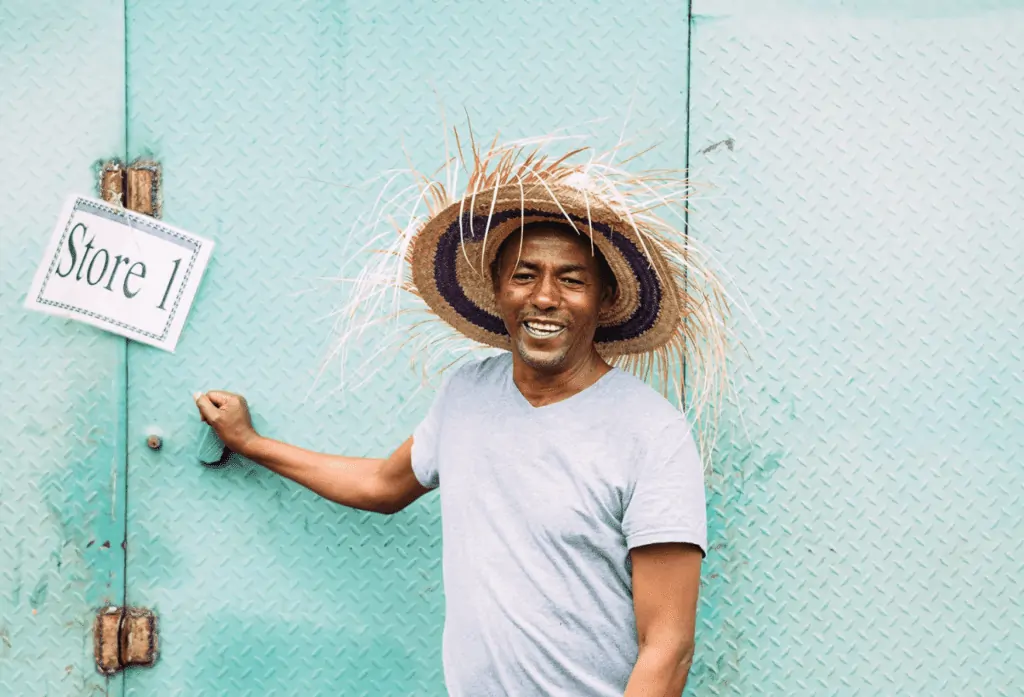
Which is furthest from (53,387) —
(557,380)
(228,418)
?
(557,380)

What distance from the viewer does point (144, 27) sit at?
84.9 inches

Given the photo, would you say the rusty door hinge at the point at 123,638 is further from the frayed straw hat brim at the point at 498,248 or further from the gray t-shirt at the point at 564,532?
the frayed straw hat brim at the point at 498,248

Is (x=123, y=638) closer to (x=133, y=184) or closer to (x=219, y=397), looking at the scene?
(x=219, y=397)

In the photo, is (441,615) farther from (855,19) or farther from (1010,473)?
(855,19)

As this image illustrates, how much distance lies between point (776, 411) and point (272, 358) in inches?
44.9

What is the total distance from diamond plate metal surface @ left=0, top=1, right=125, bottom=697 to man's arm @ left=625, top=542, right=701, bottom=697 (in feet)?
4.06

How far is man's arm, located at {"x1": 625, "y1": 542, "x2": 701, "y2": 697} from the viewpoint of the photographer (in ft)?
5.36

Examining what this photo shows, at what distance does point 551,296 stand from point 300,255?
0.73 metres

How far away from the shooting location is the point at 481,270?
1930mm

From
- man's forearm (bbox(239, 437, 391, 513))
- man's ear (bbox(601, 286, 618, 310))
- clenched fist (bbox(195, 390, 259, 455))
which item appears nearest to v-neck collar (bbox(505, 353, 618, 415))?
man's ear (bbox(601, 286, 618, 310))

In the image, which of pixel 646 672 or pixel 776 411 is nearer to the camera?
pixel 646 672

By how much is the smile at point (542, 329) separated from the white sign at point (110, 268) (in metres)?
0.86

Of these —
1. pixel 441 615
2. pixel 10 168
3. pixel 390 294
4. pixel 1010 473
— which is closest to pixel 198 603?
pixel 441 615

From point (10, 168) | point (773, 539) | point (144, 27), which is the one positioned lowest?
point (773, 539)
